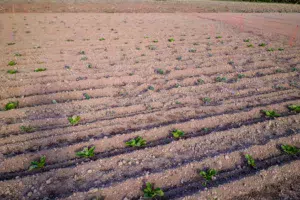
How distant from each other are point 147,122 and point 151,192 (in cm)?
151

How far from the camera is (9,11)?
14.9 meters

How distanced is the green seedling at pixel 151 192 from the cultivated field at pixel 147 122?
11 cm

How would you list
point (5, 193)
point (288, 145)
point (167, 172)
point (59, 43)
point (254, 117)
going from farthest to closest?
point (59, 43), point (254, 117), point (288, 145), point (167, 172), point (5, 193)

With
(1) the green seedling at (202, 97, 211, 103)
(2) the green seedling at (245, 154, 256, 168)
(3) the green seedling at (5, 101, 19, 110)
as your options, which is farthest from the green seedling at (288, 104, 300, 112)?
(3) the green seedling at (5, 101, 19, 110)

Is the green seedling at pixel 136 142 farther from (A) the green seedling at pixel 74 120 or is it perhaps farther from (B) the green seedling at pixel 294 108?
(B) the green seedling at pixel 294 108

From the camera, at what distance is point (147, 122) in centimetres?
383

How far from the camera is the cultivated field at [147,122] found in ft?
8.78

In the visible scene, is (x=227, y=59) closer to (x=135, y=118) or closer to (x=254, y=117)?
(x=254, y=117)

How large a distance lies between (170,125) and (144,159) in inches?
36.2

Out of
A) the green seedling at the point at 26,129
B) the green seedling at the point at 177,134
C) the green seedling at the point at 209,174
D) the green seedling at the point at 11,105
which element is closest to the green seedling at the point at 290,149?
the green seedling at the point at 209,174

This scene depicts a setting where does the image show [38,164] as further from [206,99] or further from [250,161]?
[206,99]

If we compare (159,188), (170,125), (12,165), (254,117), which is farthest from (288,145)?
(12,165)

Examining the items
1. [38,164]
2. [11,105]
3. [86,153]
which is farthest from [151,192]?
[11,105]

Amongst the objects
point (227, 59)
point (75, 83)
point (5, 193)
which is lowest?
point (5, 193)
